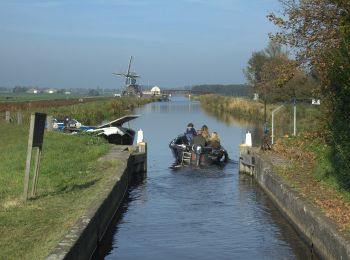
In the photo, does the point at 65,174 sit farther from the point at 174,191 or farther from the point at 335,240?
the point at 335,240

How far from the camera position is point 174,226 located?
13.5 m

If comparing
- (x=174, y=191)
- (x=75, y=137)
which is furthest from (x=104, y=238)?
(x=75, y=137)

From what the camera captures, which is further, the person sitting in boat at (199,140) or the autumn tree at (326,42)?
the person sitting in boat at (199,140)

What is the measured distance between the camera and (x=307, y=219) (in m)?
11.7

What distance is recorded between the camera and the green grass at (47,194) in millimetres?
8867

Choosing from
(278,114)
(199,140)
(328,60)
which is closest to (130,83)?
(278,114)

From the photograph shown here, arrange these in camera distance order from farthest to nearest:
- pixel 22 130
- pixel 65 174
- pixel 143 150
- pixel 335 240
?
1. pixel 22 130
2. pixel 143 150
3. pixel 65 174
4. pixel 335 240

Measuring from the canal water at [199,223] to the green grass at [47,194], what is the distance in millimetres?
1105

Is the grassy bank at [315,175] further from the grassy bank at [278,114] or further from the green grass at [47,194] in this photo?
the green grass at [47,194]

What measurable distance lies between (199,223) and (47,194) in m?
3.65

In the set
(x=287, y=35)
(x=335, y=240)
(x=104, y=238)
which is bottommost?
(x=104, y=238)

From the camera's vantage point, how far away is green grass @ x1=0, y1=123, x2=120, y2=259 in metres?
8.87

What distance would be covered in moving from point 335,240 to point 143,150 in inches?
580

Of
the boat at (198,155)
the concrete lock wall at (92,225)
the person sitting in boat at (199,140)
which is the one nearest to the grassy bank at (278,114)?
the boat at (198,155)
